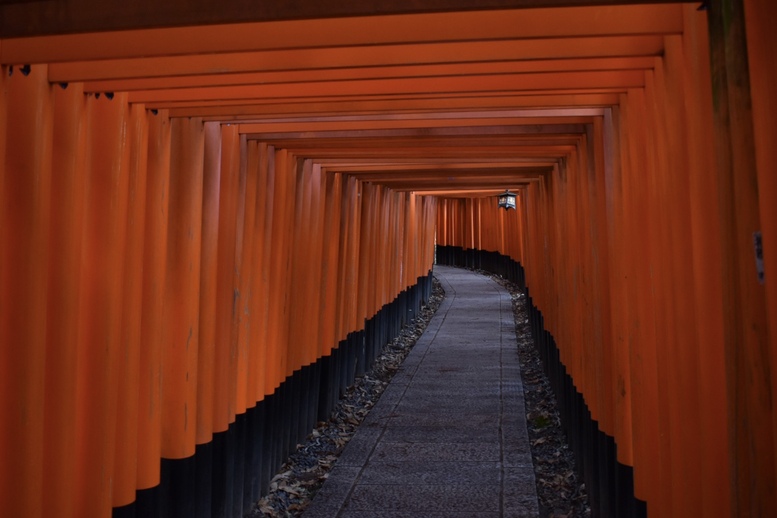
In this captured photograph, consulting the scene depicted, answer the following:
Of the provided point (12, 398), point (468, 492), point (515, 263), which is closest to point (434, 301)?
point (515, 263)

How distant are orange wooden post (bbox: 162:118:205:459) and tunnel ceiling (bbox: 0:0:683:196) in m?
0.26

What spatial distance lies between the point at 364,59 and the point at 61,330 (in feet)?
6.21

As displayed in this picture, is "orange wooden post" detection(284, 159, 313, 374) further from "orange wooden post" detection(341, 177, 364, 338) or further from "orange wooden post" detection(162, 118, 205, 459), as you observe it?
"orange wooden post" detection(162, 118, 205, 459)

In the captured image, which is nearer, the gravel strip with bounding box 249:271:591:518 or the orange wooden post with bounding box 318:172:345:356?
the gravel strip with bounding box 249:271:591:518

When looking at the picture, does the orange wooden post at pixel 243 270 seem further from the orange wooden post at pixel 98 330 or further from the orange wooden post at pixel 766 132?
the orange wooden post at pixel 766 132

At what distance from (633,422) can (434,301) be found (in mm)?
16804

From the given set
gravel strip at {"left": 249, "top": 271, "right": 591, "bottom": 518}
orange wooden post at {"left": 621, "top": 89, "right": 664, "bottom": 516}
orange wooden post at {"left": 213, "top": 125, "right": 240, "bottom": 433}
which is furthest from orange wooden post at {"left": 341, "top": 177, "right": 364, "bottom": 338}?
orange wooden post at {"left": 621, "top": 89, "right": 664, "bottom": 516}

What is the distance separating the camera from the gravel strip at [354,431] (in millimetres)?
6328

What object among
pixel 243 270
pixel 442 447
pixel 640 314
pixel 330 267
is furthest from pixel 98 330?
pixel 330 267

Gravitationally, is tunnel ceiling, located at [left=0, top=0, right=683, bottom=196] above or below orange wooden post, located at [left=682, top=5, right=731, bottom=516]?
above

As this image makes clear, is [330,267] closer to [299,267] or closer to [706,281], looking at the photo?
[299,267]

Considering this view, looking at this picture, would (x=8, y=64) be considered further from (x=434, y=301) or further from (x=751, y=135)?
(x=434, y=301)

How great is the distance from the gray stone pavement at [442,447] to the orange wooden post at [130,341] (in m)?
2.18

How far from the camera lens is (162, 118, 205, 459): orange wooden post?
4781 millimetres
